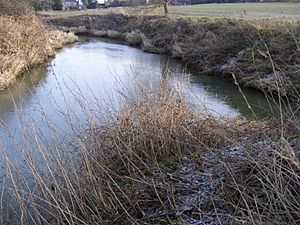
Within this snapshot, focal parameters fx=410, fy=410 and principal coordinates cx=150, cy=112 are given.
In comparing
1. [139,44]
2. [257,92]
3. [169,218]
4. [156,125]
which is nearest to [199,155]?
[156,125]

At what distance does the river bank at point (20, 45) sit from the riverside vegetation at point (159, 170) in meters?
9.13

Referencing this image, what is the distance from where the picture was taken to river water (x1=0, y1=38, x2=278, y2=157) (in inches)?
314

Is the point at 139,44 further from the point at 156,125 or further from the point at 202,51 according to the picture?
the point at 156,125

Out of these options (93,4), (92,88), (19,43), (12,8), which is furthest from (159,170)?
(93,4)

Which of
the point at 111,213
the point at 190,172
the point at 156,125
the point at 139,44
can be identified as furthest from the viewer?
the point at 139,44

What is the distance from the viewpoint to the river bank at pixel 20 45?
1511 centimetres

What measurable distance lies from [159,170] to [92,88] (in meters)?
7.78

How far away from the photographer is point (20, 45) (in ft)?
57.7

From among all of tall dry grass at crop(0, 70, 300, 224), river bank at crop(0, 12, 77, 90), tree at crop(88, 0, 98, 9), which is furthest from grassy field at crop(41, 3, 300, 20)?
tree at crop(88, 0, 98, 9)

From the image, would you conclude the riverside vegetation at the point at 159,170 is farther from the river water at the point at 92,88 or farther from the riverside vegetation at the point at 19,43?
the riverside vegetation at the point at 19,43

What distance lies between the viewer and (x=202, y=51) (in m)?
19.8

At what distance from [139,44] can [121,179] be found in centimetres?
2296

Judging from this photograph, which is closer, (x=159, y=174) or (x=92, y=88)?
(x=159, y=174)

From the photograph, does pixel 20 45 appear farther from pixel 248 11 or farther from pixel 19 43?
pixel 248 11
